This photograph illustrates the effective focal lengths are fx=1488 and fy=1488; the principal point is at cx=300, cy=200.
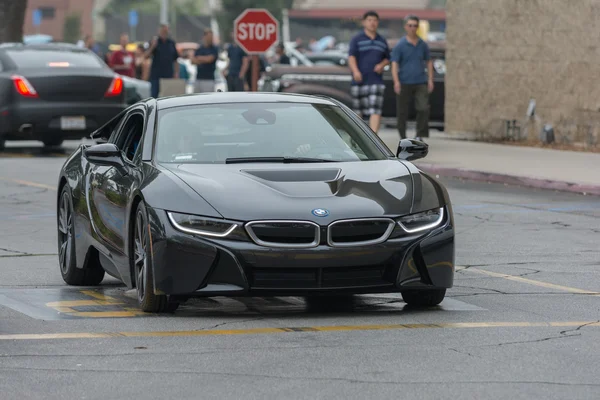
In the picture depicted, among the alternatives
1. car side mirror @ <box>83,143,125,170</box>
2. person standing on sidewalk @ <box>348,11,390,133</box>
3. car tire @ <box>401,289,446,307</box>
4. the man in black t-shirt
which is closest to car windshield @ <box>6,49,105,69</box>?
person standing on sidewalk @ <box>348,11,390,133</box>

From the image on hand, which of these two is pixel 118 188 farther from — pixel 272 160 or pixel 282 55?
pixel 282 55

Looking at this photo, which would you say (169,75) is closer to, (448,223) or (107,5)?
(448,223)

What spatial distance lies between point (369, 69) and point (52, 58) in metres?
5.10

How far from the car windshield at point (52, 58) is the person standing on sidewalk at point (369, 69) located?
4315 millimetres

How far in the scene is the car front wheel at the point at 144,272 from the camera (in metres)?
8.42

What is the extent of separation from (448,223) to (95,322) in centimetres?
210

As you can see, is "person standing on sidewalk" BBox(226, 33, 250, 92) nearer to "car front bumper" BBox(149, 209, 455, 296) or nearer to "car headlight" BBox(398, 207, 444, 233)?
"car headlight" BBox(398, 207, 444, 233)

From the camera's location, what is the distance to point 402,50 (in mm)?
22469

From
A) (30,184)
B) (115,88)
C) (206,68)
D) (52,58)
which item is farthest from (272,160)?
(206,68)

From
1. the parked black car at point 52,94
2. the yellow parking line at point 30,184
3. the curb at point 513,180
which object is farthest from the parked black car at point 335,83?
the yellow parking line at point 30,184

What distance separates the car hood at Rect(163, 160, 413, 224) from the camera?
8180 millimetres

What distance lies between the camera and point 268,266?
8.15 metres

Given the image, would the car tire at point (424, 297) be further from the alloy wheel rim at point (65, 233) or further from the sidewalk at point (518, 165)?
the sidewalk at point (518, 165)

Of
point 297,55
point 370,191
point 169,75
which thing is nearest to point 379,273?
point 370,191
